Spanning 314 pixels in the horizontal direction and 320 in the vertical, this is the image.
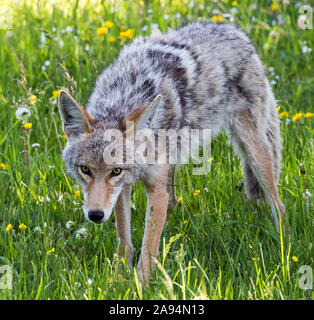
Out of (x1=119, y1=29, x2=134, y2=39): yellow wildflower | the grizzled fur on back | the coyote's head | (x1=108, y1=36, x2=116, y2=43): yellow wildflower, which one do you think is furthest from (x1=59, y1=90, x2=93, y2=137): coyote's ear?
(x1=108, y1=36, x2=116, y2=43): yellow wildflower

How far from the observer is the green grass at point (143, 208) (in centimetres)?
397

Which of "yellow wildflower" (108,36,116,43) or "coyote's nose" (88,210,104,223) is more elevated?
"yellow wildflower" (108,36,116,43)

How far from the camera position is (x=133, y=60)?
16.9 feet

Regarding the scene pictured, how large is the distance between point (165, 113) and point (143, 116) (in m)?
0.48

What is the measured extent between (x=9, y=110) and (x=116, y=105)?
7.12 feet

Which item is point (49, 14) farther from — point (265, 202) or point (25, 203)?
point (265, 202)

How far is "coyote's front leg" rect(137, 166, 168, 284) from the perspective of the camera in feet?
14.5

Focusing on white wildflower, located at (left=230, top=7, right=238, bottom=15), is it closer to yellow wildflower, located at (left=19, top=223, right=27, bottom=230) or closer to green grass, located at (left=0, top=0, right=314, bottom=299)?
green grass, located at (left=0, top=0, right=314, bottom=299)

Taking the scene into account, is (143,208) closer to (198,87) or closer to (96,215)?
(198,87)

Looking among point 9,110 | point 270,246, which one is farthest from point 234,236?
point 9,110

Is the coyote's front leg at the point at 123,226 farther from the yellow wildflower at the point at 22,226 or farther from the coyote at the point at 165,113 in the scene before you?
the yellow wildflower at the point at 22,226

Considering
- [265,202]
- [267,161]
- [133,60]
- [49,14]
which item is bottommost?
[265,202]

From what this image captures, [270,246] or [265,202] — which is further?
[265,202]

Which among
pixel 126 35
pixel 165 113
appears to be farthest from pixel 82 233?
pixel 126 35
